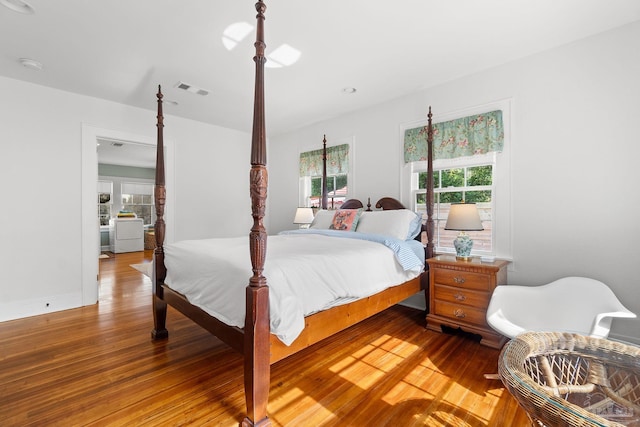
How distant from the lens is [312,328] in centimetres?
182

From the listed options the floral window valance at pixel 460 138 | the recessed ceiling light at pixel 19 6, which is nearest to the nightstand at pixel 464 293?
the floral window valance at pixel 460 138

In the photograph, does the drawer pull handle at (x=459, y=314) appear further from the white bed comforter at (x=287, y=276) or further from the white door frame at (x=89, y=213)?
the white door frame at (x=89, y=213)

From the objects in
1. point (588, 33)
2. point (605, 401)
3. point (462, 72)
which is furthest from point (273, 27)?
point (605, 401)

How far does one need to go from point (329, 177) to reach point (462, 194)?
1.98 metres

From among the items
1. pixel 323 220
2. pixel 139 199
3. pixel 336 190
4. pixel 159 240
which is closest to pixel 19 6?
Answer: pixel 159 240

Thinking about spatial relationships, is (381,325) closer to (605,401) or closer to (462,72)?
(605,401)

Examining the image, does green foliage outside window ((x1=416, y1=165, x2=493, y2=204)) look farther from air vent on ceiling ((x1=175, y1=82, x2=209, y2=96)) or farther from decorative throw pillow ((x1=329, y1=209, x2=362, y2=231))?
air vent on ceiling ((x1=175, y1=82, x2=209, y2=96))

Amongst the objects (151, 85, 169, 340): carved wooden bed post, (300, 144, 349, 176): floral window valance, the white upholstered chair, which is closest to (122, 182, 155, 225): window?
(300, 144, 349, 176): floral window valance

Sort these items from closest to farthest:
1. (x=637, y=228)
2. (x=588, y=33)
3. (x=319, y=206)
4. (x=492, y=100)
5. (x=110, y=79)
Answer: (x=637, y=228) → (x=588, y=33) → (x=492, y=100) → (x=110, y=79) → (x=319, y=206)

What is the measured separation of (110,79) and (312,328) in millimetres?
3329

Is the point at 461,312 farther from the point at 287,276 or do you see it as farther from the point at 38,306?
the point at 38,306

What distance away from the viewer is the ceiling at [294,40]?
205cm

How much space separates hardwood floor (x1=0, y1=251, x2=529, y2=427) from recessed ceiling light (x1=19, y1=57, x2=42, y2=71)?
100 inches

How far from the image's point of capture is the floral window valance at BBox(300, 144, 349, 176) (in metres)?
4.21
